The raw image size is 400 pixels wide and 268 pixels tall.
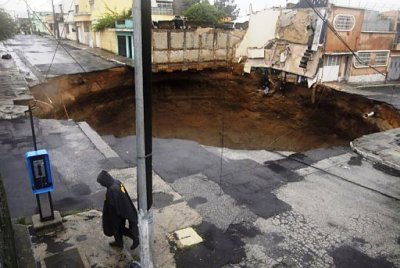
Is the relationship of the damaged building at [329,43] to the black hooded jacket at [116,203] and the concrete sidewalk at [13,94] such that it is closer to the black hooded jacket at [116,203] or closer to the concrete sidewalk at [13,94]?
the concrete sidewalk at [13,94]

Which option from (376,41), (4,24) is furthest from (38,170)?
(376,41)

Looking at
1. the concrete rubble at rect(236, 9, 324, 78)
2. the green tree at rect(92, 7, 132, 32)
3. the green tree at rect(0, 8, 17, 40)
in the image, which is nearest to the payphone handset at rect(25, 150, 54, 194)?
the green tree at rect(0, 8, 17, 40)

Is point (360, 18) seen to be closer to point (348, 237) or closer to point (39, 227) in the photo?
point (348, 237)

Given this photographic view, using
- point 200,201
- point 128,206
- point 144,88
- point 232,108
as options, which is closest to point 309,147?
point 232,108

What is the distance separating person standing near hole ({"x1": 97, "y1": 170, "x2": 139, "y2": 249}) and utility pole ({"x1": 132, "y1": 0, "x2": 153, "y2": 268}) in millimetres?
894

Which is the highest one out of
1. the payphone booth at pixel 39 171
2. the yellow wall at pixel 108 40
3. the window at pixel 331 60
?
the yellow wall at pixel 108 40

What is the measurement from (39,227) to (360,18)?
24.1 m

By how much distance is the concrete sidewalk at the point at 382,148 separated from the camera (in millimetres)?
10662

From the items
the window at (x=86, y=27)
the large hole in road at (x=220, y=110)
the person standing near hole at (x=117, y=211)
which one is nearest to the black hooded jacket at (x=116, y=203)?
the person standing near hole at (x=117, y=211)

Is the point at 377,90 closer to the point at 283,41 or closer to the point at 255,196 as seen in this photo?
the point at 283,41

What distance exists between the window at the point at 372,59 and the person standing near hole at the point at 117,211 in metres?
22.4

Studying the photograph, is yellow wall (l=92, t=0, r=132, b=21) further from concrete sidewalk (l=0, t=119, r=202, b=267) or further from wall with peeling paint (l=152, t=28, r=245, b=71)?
concrete sidewalk (l=0, t=119, r=202, b=267)

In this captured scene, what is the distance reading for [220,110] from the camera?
2605 cm

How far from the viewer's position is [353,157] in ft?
36.5
